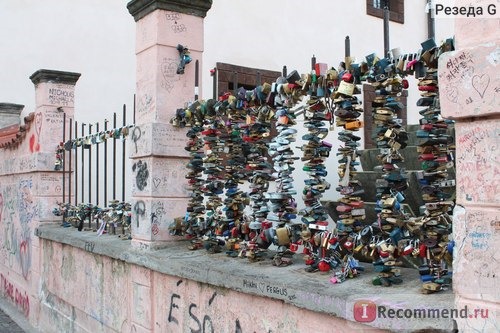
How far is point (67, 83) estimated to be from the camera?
755cm

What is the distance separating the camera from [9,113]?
375 inches

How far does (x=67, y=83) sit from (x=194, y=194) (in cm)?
363

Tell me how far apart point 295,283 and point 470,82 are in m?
1.35

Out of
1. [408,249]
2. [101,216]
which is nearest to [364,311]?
[408,249]

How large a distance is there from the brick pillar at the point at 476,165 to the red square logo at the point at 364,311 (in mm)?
359

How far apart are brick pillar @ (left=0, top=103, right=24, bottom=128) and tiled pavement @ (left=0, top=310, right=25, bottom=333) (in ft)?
10.00

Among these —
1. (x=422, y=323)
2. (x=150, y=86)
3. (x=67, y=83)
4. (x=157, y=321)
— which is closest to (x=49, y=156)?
(x=67, y=83)

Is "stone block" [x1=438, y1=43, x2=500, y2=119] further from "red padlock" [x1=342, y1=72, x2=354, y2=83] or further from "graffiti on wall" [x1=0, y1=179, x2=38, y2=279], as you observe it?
"graffiti on wall" [x1=0, y1=179, x2=38, y2=279]

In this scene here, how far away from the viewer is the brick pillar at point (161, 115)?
4.82m

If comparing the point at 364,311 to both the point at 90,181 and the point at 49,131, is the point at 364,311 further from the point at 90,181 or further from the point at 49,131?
the point at 49,131

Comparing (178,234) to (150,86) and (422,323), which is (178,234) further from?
(422,323)

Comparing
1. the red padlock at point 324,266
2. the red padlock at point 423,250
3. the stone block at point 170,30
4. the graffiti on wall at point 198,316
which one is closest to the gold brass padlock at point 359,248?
the red padlock at point 324,266

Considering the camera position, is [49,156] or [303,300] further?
[49,156]

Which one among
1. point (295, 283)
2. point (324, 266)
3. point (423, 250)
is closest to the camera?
point (423, 250)
